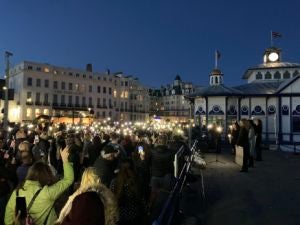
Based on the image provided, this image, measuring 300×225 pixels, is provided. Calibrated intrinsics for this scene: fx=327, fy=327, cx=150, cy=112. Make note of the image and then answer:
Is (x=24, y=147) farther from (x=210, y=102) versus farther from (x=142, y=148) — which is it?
(x=210, y=102)

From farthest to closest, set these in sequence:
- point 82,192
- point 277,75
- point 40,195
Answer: point 277,75 → point 40,195 → point 82,192

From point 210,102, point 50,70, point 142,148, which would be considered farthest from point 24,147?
point 50,70

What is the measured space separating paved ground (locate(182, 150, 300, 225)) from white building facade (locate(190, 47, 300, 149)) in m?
15.9

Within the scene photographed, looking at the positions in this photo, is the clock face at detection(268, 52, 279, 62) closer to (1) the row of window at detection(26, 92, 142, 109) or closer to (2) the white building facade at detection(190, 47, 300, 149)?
(2) the white building facade at detection(190, 47, 300, 149)

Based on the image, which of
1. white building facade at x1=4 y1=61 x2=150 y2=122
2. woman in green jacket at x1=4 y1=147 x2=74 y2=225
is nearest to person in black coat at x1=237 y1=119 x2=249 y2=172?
woman in green jacket at x1=4 y1=147 x2=74 y2=225

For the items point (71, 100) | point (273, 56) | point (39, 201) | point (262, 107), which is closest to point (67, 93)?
point (71, 100)

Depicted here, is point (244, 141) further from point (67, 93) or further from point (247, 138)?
point (67, 93)

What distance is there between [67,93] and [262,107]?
50.4 meters

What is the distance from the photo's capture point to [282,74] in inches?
1421

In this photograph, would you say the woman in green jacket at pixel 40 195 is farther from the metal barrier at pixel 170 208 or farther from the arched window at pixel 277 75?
the arched window at pixel 277 75

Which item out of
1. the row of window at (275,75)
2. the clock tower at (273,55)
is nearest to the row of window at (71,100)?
the row of window at (275,75)

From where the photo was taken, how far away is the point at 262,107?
29766 millimetres

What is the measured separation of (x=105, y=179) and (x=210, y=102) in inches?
979

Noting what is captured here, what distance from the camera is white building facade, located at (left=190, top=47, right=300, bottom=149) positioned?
28.0m
